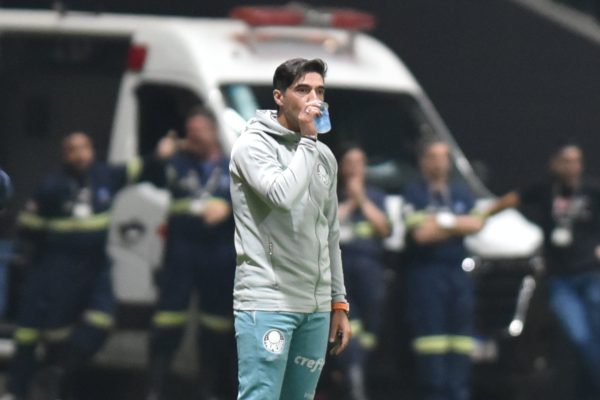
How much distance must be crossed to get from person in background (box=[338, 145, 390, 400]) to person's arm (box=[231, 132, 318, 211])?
4.26 meters

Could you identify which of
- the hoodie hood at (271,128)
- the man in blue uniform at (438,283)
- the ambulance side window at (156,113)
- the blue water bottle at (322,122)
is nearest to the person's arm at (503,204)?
the man in blue uniform at (438,283)

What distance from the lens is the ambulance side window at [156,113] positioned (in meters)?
11.4

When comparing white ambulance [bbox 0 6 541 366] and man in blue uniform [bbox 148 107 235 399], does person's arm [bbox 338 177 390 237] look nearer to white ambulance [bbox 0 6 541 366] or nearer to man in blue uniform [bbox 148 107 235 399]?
white ambulance [bbox 0 6 541 366]

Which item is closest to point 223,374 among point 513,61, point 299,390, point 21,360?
point 21,360

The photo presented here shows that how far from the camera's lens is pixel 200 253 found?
10.8 meters

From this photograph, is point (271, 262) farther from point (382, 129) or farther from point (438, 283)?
point (382, 129)

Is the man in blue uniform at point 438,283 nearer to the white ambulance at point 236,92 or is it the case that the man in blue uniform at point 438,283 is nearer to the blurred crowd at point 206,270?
the blurred crowd at point 206,270

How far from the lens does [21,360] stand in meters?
11.0

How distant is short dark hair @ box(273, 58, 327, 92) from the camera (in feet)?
21.1

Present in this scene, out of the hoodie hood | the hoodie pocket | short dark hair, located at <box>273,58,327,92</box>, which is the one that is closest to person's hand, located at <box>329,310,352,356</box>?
the hoodie pocket

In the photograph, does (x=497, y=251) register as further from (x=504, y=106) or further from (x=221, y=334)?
(x=504, y=106)

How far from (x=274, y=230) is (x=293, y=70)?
0.58m

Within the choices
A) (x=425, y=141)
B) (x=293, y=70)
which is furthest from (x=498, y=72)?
(x=293, y=70)

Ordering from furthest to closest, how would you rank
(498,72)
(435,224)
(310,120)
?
(498,72) → (435,224) → (310,120)
